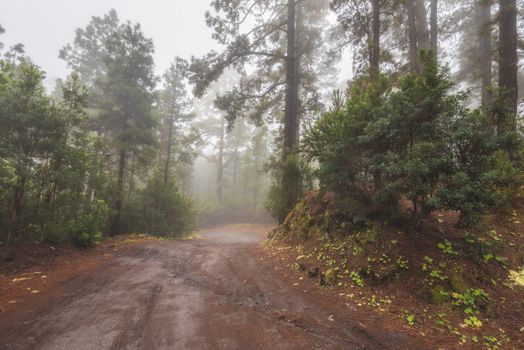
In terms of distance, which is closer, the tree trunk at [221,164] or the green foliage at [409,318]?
the green foliage at [409,318]

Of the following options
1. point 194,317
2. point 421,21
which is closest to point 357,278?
point 194,317

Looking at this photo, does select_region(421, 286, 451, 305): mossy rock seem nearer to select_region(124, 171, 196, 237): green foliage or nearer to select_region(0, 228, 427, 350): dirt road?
select_region(0, 228, 427, 350): dirt road

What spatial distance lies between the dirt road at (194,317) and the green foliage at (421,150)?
2.61m

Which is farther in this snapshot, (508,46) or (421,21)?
(421,21)

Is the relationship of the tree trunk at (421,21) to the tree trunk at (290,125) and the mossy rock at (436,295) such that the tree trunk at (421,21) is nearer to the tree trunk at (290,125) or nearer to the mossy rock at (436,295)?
the tree trunk at (290,125)

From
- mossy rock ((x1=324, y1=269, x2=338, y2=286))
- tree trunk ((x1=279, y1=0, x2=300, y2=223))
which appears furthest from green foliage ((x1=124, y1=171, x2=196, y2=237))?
mossy rock ((x1=324, y1=269, x2=338, y2=286))

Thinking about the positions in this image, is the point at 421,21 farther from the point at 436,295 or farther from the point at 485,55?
the point at 436,295

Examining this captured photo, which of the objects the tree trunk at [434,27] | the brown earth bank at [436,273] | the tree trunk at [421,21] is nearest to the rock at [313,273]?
the brown earth bank at [436,273]

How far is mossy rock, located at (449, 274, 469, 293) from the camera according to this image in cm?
448

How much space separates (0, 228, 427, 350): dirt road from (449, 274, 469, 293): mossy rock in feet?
5.18

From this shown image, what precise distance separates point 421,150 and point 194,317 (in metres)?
5.21

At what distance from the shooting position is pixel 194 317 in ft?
14.1

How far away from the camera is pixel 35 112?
7883 mm

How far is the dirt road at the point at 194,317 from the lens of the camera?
3.62 meters
